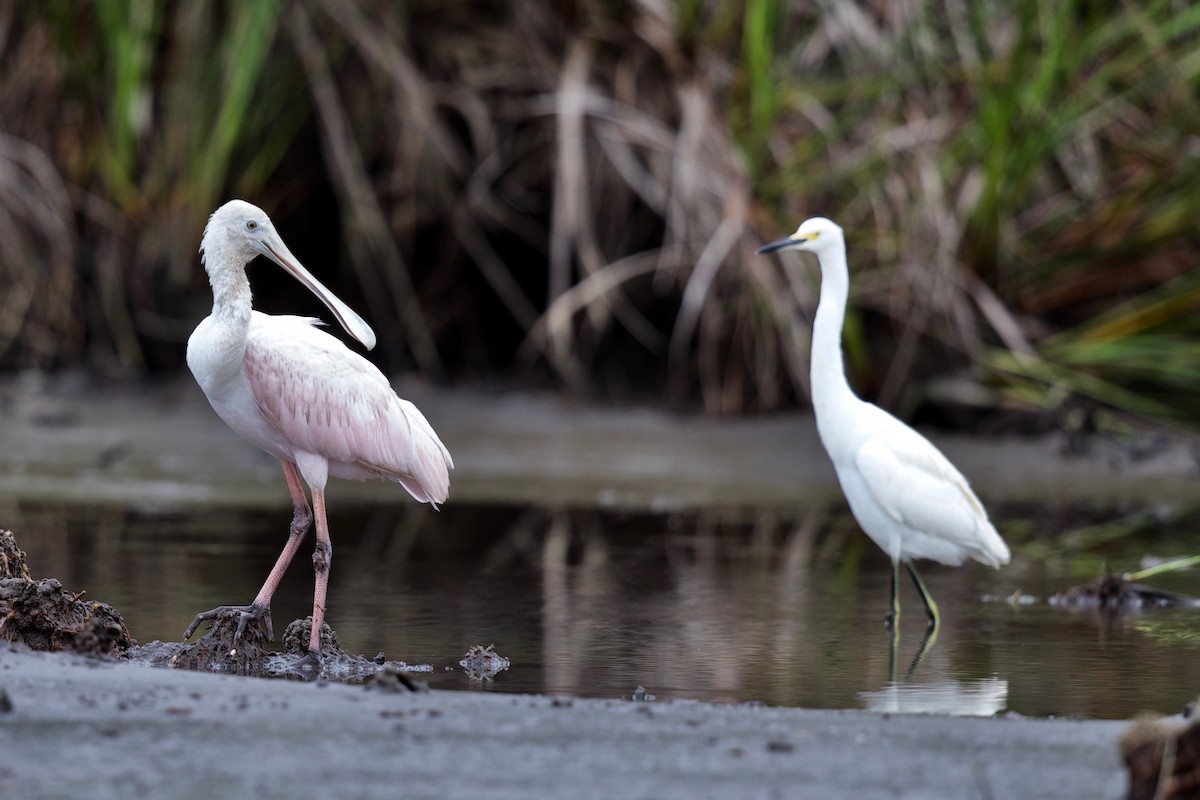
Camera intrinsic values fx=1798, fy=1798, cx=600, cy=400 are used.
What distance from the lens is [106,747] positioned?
363cm

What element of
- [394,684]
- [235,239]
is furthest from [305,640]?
[235,239]

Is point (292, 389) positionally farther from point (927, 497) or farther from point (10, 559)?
point (927, 497)

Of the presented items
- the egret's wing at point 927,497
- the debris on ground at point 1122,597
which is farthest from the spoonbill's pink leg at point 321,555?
the debris on ground at point 1122,597

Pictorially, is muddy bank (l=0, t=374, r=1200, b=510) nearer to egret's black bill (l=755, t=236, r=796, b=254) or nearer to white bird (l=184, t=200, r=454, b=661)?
egret's black bill (l=755, t=236, r=796, b=254)

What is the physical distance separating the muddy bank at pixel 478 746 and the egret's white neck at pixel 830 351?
9.43 ft

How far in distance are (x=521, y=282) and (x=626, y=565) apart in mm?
6142

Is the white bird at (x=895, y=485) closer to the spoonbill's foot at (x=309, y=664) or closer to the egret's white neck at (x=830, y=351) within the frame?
the egret's white neck at (x=830, y=351)

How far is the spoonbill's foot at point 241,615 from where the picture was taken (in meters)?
5.09

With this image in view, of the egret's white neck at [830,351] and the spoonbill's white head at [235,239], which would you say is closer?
the spoonbill's white head at [235,239]

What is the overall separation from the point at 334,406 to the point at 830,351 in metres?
2.29

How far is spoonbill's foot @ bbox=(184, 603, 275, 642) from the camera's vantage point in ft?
16.7

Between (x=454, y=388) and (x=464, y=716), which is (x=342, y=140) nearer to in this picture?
(x=454, y=388)

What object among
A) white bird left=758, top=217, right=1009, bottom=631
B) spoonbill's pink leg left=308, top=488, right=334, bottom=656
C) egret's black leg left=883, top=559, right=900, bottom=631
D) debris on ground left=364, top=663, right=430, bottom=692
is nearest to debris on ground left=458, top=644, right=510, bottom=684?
spoonbill's pink leg left=308, top=488, right=334, bottom=656

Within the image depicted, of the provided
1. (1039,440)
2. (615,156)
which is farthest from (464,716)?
(615,156)
